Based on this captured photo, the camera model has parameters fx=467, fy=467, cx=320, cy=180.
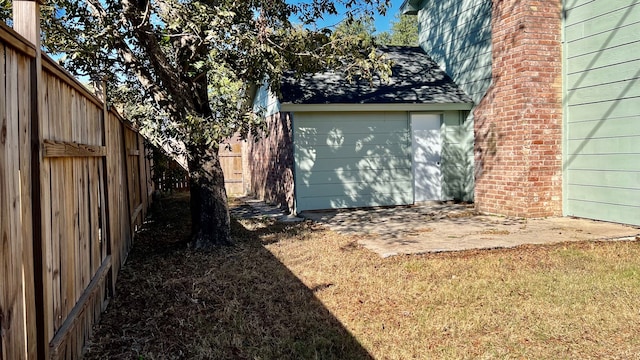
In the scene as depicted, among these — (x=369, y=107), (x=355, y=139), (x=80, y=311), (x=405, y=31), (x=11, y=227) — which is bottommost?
(x=80, y=311)

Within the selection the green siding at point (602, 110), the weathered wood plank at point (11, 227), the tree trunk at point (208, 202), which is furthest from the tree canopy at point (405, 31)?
the weathered wood plank at point (11, 227)

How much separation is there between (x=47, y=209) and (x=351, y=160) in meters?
8.19

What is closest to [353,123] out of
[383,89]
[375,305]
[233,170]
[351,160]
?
[351,160]

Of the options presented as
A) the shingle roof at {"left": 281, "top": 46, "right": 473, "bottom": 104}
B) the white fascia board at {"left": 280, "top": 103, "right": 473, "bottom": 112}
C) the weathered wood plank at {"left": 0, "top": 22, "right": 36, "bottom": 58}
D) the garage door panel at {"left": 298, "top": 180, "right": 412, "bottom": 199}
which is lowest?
the garage door panel at {"left": 298, "top": 180, "right": 412, "bottom": 199}

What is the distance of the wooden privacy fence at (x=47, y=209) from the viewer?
1.82m

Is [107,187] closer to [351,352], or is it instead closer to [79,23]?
[351,352]

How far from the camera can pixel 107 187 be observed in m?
4.30

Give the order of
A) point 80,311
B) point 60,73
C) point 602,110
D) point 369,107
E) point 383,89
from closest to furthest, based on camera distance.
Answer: point 60,73 → point 80,311 → point 602,110 → point 369,107 → point 383,89

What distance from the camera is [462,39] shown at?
34.4ft

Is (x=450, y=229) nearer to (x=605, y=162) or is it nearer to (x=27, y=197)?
(x=605, y=162)

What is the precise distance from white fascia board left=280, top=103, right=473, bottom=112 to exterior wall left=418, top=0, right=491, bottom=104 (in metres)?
0.51

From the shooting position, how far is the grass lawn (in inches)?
126

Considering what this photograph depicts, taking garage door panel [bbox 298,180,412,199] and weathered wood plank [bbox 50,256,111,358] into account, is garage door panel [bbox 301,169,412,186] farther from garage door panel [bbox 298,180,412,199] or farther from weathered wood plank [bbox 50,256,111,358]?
weathered wood plank [bbox 50,256,111,358]

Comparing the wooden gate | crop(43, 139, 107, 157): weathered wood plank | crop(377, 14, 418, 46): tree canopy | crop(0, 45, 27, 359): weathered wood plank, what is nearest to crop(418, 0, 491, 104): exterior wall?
the wooden gate
